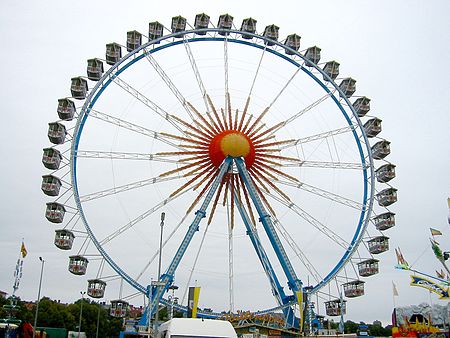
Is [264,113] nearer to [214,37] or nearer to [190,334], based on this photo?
[214,37]

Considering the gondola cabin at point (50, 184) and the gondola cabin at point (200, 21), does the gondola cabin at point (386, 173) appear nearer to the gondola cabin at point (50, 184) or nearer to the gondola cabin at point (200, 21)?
the gondola cabin at point (200, 21)

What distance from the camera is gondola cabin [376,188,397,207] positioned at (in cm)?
3253

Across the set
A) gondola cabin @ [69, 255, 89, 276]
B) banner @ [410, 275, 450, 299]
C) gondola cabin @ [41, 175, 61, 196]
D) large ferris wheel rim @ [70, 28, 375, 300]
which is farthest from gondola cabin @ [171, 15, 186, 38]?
banner @ [410, 275, 450, 299]

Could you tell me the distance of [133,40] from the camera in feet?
99.6

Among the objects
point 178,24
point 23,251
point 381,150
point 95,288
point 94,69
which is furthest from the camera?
point 23,251

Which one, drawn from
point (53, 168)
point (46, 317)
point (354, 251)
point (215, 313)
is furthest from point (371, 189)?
point (46, 317)

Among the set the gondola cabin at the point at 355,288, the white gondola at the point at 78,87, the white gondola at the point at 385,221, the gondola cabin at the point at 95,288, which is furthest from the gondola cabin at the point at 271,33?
the gondola cabin at the point at 95,288

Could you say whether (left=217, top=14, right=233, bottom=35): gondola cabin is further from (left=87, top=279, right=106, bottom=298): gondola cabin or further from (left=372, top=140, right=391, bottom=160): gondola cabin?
(left=87, top=279, right=106, bottom=298): gondola cabin

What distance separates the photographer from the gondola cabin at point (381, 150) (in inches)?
1297

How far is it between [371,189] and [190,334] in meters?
22.1

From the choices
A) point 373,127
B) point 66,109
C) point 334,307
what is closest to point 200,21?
point 66,109

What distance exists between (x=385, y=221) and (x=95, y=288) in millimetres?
18245

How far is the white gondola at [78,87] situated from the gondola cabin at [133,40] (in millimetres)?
3426

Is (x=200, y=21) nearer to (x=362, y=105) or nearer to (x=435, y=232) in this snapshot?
(x=362, y=105)
